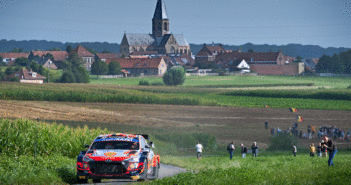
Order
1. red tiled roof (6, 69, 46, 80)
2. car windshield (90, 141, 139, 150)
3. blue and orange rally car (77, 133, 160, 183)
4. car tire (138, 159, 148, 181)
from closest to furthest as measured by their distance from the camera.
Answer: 1. blue and orange rally car (77, 133, 160, 183)
2. car tire (138, 159, 148, 181)
3. car windshield (90, 141, 139, 150)
4. red tiled roof (6, 69, 46, 80)

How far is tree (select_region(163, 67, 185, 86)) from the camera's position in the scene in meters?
109

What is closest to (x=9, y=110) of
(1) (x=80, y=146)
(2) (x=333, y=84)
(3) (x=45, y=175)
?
(1) (x=80, y=146)

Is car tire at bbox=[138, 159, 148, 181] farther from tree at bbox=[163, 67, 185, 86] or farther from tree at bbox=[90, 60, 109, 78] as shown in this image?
tree at bbox=[90, 60, 109, 78]

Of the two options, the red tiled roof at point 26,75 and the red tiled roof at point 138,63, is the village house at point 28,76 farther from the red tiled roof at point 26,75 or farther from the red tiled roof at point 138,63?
the red tiled roof at point 138,63

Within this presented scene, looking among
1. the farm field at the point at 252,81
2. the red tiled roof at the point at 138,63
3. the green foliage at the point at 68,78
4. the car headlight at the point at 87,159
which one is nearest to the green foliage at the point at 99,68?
the farm field at the point at 252,81

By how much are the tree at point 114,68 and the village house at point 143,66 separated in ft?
12.5

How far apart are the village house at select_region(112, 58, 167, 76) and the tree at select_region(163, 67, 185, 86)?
25.6 metres

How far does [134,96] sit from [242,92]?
83.0ft

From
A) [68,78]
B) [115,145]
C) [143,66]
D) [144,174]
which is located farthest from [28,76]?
[144,174]

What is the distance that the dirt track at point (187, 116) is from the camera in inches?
2005

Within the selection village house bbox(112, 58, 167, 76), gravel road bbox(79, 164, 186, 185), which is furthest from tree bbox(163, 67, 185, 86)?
gravel road bbox(79, 164, 186, 185)

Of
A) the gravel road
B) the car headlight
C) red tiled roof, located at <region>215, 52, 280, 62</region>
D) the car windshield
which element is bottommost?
the gravel road

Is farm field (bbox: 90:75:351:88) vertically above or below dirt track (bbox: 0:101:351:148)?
above

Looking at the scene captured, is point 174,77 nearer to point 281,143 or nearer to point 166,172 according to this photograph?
point 281,143
